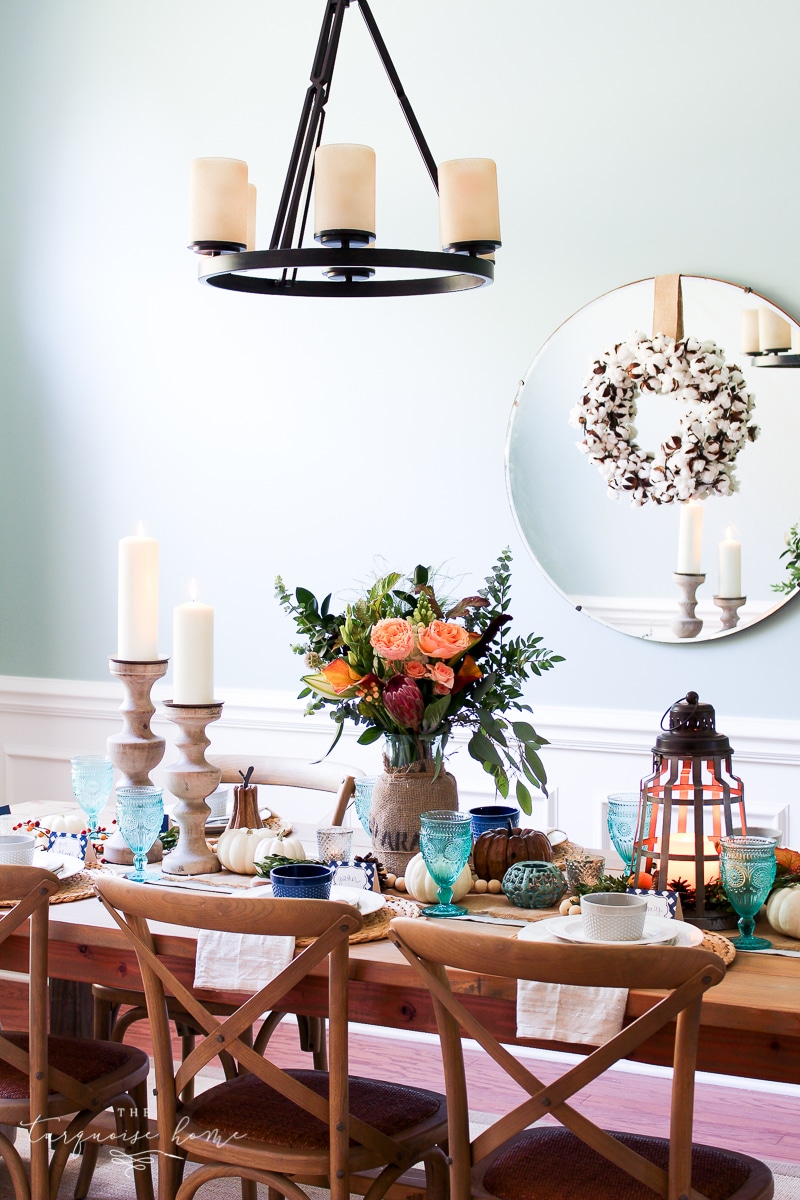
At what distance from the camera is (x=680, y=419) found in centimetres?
325

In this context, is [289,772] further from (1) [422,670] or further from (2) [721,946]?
(2) [721,946]

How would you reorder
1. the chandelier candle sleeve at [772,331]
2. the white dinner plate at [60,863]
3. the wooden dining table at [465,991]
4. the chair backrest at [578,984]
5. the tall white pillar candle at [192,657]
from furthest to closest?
the chandelier candle sleeve at [772,331], the tall white pillar candle at [192,657], the white dinner plate at [60,863], the wooden dining table at [465,991], the chair backrest at [578,984]

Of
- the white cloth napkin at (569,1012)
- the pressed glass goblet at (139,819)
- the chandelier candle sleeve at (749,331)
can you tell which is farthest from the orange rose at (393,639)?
the chandelier candle sleeve at (749,331)

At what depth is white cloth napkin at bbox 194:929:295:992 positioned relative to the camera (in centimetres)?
179

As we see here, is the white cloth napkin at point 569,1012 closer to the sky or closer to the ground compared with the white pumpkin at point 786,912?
closer to the ground

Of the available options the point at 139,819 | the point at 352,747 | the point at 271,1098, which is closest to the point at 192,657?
the point at 139,819

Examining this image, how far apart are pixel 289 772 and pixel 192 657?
27.5 inches

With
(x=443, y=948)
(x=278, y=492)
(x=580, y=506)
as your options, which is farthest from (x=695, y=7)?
(x=443, y=948)

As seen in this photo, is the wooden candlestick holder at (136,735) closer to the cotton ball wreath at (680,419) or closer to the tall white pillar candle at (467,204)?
the tall white pillar candle at (467,204)

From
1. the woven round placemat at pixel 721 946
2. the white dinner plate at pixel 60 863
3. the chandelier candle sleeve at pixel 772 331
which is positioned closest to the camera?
the woven round placemat at pixel 721 946

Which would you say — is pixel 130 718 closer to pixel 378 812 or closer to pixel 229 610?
pixel 378 812

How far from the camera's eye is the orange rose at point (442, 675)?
82.2 inches

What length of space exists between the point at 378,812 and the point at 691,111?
6.67 feet

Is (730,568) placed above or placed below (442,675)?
above
